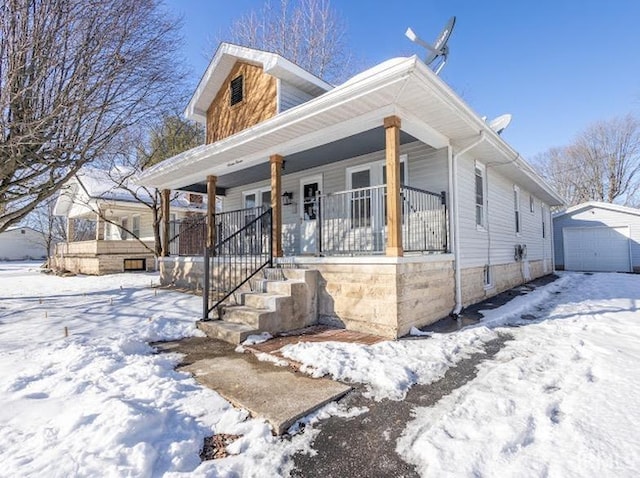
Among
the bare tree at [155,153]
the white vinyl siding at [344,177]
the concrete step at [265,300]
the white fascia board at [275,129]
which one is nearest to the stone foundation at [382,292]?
the concrete step at [265,300]

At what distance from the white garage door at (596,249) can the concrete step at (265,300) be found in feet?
55.7

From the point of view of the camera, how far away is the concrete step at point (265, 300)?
194 inches

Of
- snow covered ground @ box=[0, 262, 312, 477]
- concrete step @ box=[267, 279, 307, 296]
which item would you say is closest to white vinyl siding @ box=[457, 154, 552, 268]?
concrete step @ box=[267, 279, 307, 296]

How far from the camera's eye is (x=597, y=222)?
620 inches

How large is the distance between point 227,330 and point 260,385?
1.70 metres

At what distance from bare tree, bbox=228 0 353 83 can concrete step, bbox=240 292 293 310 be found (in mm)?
13590

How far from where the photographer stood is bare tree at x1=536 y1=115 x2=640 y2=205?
22750mm

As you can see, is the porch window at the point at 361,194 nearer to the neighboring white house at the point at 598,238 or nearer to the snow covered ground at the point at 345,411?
the snow covered ground at the point at 345,411

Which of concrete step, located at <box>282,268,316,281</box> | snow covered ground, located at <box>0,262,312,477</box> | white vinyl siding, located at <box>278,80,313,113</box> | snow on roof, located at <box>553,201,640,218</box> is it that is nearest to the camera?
snow covered ground, located at <box>0,262,312,477</box>

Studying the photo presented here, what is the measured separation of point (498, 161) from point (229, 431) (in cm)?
794

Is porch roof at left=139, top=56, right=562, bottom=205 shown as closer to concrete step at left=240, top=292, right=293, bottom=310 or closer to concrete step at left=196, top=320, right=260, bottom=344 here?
concrete step at left=240, top=292, right=293, bottom=310

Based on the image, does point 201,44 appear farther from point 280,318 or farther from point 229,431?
point 229,431

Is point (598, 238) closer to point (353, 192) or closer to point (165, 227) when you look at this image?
point (353, 192)

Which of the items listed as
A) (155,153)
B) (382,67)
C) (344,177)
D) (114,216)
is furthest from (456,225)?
(114,216)
